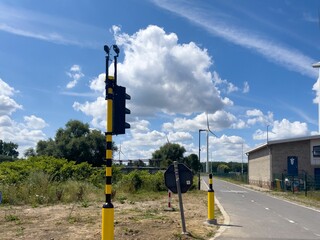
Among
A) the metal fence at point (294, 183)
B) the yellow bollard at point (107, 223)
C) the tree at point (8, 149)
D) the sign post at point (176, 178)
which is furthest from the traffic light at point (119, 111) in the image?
the tree at point (8, 149)

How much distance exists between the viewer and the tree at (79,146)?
7719 centimetres

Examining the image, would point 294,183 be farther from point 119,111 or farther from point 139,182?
point 119,111

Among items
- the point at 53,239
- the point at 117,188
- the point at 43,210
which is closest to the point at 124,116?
the point at 53,239

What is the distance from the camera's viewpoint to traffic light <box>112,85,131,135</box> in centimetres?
811

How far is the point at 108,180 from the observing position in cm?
780

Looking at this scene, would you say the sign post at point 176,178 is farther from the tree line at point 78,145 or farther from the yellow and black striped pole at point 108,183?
the tree line at point 78,145

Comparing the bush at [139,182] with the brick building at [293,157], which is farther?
the brick building at [293,157]

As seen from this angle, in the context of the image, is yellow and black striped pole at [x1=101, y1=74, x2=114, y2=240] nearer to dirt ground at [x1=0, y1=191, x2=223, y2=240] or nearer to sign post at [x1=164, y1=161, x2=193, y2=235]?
dirt ground at [x1=0, y1=191, x2=223, y2=240]

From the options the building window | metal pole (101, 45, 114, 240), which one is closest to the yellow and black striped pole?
metal pole (101, 45, 114, 240)

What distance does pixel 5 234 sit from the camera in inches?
444

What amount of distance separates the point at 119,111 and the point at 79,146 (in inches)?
2782

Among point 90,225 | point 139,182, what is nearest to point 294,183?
point 139,182

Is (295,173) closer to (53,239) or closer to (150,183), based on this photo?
(150,183)

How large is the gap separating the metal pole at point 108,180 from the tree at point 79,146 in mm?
67384
